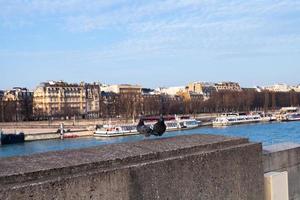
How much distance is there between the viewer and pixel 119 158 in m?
3.12

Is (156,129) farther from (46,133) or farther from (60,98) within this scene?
(60,98)

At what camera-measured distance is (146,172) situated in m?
3.19

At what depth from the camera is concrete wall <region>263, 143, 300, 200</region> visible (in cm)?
446

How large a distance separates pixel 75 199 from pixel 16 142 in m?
50.7

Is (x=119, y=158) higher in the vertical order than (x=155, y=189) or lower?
higher

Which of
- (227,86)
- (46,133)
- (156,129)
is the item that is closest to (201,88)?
(227,86)

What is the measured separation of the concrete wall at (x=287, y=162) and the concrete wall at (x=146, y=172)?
0.31 meters

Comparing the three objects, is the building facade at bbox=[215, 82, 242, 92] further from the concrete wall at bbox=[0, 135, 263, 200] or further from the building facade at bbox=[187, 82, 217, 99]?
the concrete wall at bbox=[0, 135, 263, 200]

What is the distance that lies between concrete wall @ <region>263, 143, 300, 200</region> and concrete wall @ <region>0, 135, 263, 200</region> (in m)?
0.31

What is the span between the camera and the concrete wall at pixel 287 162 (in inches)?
175

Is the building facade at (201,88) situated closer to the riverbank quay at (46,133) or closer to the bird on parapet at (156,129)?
the riverbank quay at (46,133)

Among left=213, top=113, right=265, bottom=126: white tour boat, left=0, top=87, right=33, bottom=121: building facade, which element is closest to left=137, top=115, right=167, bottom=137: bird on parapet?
left=213, top=113, right=265, bottom=126: white tour boat

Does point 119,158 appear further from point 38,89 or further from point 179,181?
point 38,89

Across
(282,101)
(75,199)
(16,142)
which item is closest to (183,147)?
(75,199)
